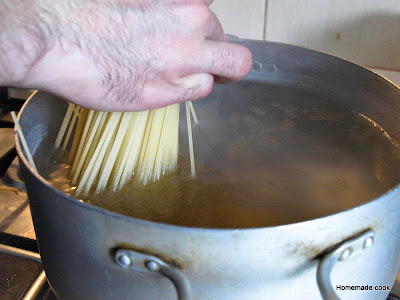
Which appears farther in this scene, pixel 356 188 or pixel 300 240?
pixel 356 188

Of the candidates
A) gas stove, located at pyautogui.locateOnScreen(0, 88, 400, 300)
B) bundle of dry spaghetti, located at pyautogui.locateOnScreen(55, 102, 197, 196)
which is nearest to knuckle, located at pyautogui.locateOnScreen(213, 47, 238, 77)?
bundle of dry spaghetti, located at pyautogui.locateOnScreen(55, 102, 197, 196)

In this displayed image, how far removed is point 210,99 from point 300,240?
44 centimetres

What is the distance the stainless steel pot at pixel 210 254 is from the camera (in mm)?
365

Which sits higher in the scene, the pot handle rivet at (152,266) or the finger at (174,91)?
the finger at (174,91)

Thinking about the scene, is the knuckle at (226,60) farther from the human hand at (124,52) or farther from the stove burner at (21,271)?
the stove burner at (21,271)

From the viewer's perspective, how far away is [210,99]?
30.5 inches

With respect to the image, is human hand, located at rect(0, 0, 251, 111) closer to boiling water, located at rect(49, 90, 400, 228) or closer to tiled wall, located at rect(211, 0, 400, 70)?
boiling water, located at rect(49, 90, 400, 228)

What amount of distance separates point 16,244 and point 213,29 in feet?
1.54

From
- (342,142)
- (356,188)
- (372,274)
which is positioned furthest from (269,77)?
(372,274)

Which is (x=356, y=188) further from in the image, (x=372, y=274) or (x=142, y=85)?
(x=142, y=85)

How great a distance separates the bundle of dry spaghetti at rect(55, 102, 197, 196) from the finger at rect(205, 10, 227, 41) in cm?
14

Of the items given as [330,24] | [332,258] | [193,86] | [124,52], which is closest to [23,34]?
[124,52]

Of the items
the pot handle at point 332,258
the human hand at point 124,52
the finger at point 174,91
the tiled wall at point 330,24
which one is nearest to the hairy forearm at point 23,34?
the human hand at point 124,52

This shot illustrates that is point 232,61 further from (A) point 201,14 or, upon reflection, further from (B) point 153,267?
(B) point 153,267
